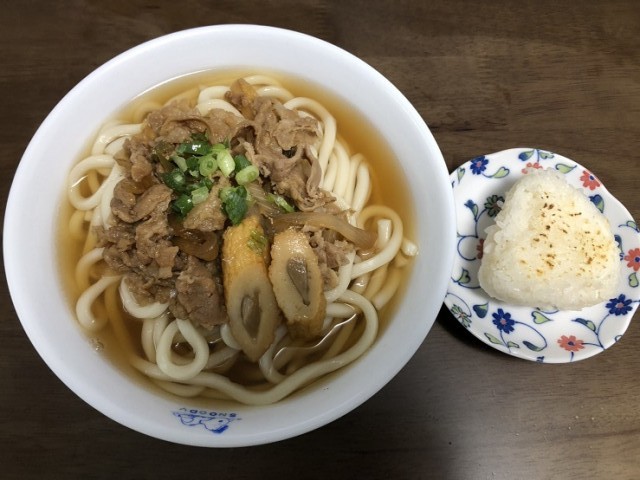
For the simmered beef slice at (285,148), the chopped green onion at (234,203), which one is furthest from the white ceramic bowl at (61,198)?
the chopped green onion at (234,203)

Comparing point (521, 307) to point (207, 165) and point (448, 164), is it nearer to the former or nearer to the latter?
point (448, 164)

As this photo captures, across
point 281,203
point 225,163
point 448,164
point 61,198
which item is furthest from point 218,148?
point 448,164

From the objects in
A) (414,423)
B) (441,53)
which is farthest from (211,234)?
(441,53)

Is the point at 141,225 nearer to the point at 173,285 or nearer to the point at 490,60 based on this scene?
the point at 173,285

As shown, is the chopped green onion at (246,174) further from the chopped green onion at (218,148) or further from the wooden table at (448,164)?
the wooden table at (448,164)

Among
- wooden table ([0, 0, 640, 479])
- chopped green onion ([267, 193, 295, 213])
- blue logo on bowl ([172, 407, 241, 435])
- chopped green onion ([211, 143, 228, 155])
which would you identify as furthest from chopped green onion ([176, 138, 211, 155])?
wooden table ([0, 0, 640, 479])

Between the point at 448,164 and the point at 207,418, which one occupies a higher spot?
the point at 448,164
